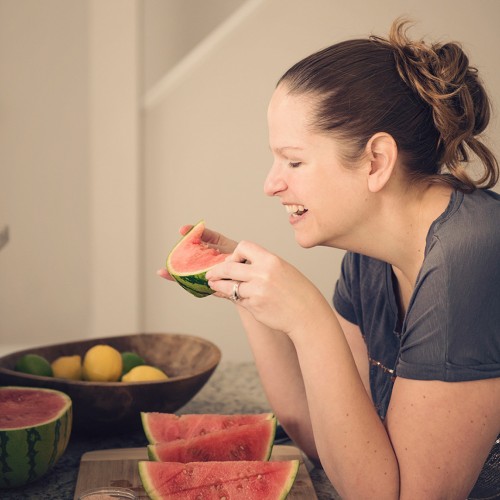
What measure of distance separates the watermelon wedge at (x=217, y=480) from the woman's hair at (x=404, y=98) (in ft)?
1.94

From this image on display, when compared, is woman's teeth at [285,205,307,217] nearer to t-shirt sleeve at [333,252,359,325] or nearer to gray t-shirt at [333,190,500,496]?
gray t-shirt at [333,190,500,496]

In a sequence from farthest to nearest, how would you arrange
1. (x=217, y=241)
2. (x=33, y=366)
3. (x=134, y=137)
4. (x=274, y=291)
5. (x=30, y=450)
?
(x=134, y=137), (x=217, y=241), (x=33, y=366), (x=30, y=450), (x=274, y=291)

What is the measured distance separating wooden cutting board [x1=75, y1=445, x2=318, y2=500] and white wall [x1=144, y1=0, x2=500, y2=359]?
2.26 meters

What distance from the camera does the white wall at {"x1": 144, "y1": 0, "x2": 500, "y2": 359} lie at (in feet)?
12.0

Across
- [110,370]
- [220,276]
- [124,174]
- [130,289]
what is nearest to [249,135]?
[124,174]

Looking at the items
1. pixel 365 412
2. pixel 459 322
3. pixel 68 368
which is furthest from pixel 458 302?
pixel 68 368

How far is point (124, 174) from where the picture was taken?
12.0ft

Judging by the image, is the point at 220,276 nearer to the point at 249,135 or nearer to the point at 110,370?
the point at 110,370

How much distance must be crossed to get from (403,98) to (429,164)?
15cm

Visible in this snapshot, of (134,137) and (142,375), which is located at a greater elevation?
(134,137)

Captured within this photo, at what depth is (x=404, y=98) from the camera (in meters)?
1.43

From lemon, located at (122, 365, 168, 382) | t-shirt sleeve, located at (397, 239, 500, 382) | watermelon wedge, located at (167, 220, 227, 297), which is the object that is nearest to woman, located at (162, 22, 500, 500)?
t-shirt sleeve, located at (397, 239, 500, 382)

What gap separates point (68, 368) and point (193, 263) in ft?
1.47

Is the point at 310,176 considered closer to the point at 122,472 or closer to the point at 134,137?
the point at 122,472
